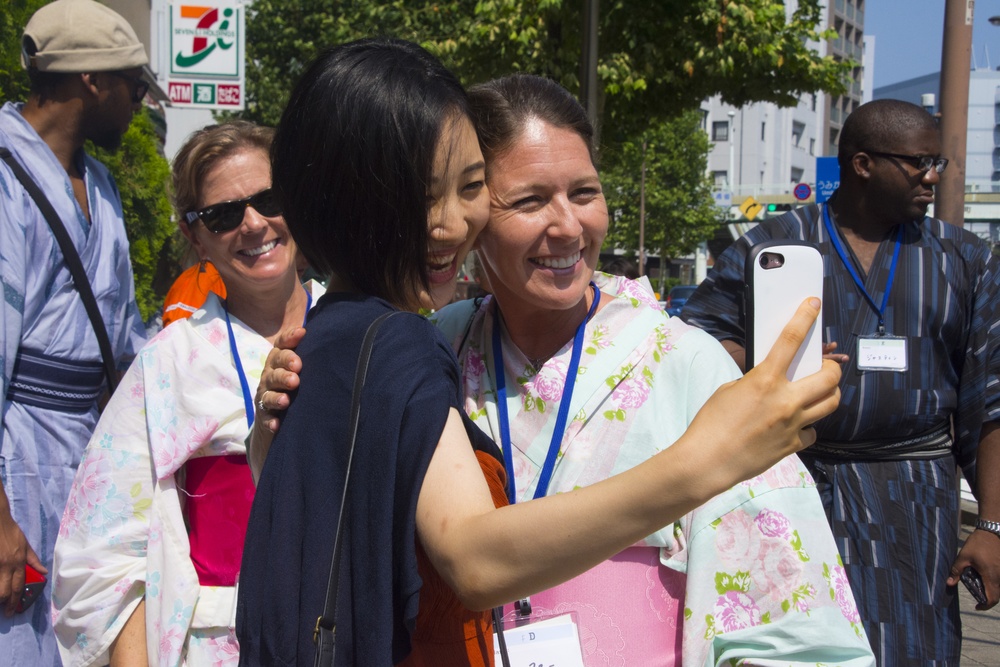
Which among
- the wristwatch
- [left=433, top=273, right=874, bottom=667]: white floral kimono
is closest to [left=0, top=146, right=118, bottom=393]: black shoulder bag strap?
[left=433, top=273, right=874, bottom=667]: white floral kimono

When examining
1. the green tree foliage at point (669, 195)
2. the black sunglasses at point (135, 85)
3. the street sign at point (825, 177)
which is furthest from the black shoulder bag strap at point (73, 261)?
the green tree foliage at point (669, 195)

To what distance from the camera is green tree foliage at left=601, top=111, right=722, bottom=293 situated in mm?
41562

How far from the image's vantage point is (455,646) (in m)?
1.31

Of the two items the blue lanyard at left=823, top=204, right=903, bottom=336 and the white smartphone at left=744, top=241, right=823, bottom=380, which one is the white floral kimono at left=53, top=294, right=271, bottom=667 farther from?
the blue lanyard at left=823, top=204, right=903, bottom=336

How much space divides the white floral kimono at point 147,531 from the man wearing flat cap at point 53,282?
51cm

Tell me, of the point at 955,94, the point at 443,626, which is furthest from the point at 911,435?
the point at 955,94

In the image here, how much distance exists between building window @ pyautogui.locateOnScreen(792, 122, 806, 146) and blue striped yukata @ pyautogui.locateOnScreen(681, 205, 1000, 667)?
60.3 meters

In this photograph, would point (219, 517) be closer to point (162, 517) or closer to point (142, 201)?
point (162, 517)

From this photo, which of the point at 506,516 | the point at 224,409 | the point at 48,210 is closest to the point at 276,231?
the point at 224,409

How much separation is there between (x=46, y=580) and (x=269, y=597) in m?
1.72

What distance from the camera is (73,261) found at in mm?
2916

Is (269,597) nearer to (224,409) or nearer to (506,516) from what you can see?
(506,516)

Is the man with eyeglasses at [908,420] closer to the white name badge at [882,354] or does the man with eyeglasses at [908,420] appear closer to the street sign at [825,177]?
the white name badge at [882,354]

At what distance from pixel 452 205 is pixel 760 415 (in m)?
0.56
